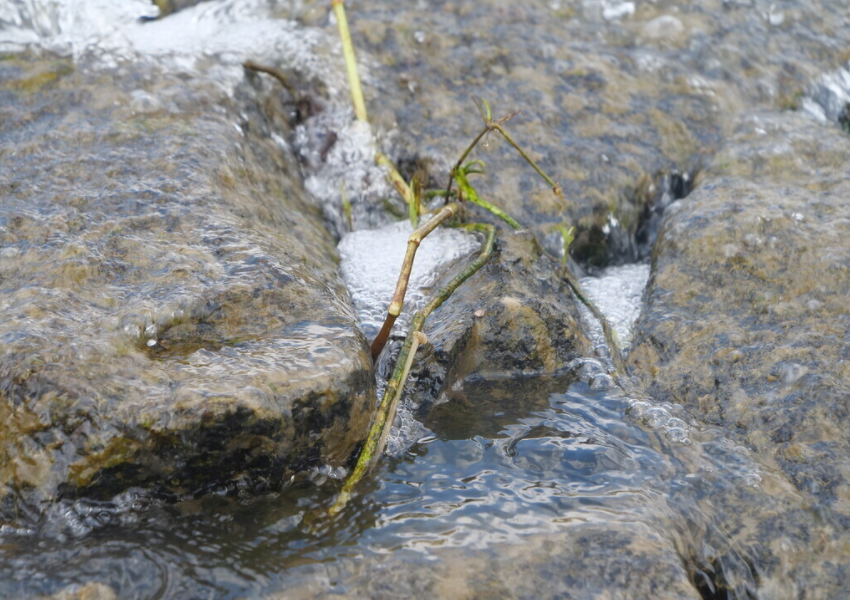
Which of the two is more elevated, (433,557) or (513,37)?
(513,37)

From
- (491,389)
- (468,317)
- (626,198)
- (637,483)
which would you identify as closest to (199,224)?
(468,317)

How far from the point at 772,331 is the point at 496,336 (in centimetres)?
89

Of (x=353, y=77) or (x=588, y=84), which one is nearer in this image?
(x=353, y=77)

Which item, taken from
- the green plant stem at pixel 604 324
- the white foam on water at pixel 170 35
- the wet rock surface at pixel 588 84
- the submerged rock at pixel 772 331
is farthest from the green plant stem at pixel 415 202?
the submerged rock at pixel 772 331

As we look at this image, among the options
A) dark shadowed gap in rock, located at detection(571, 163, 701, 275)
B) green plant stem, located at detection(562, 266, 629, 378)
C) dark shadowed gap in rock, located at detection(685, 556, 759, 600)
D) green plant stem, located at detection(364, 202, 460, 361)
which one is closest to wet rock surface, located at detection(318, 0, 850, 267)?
dark shadowed gap in rock, located at detection(571, 163, 701, 275)

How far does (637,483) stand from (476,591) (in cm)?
60

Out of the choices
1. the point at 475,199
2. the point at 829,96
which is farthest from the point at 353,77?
the point at 829,96

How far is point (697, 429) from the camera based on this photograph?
2.17 m

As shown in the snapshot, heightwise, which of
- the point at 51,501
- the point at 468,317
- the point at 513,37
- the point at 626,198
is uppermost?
the point at 513,37

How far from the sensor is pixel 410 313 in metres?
2.57

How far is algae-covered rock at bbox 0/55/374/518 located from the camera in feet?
5.65

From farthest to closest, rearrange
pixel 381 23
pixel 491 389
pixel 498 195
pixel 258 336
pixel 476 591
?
1. pixel 381 23
2. pixel 498 195
3. pixel 491 389
4. pixel 258 336
5. pixel 476 591

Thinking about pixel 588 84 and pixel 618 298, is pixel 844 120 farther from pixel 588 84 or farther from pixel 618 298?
pixel 618 298

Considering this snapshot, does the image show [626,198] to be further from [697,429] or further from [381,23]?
[381,23]
